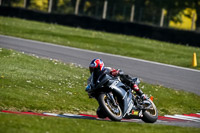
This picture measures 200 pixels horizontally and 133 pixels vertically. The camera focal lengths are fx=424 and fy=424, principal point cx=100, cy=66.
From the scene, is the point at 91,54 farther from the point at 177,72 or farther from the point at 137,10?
the point at 137,10

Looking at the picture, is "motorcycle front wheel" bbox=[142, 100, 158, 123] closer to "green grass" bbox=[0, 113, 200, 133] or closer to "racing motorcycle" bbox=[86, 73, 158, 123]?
"racing motorcycle" bbox=[86, 73, 158, 123]

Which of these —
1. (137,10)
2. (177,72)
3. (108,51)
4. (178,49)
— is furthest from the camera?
(137,10)

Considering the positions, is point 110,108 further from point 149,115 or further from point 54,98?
point 54,98

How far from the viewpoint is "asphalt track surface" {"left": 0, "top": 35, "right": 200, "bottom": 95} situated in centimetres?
1680

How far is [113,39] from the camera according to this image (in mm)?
29562

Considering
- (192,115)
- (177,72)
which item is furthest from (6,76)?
(177,72)

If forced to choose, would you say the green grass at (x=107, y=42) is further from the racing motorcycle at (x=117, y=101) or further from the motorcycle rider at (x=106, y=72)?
the motorcycle rider at (x=106, y=72)

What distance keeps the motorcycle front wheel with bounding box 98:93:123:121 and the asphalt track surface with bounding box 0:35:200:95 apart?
6699mm

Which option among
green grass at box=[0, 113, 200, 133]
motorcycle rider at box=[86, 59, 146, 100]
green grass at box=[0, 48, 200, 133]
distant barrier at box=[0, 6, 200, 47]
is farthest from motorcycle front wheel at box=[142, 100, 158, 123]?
distant barrier at box=[0, 6, 200, 47]

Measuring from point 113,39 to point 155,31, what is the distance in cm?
309

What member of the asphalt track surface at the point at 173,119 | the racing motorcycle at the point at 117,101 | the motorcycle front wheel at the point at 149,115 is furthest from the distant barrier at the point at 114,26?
the racing motorcycle at the point at 117,101

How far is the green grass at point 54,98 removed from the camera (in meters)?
7.98

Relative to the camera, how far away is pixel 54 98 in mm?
11531

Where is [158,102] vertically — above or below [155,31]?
below
